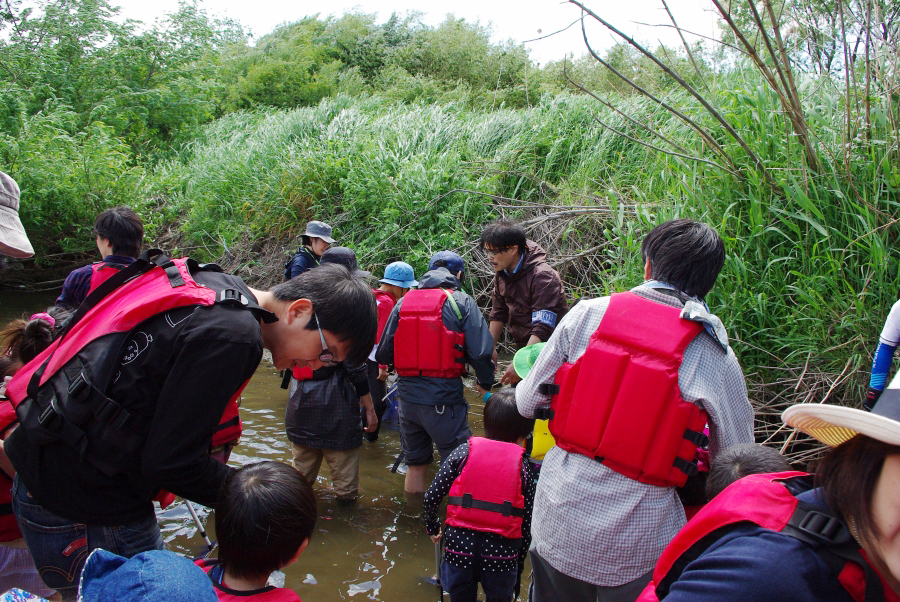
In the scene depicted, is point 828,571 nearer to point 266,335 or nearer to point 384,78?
point 266,335

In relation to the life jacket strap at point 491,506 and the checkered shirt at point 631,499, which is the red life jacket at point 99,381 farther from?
the life jacket strap at point 491,506

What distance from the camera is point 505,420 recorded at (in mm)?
3113

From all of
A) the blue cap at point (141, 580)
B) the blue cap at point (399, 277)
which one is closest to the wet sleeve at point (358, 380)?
the blue cap at point (399, 277)

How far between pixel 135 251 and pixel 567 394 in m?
3.56

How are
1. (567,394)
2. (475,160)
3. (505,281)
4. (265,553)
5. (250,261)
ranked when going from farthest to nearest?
(250,261)
(475,160)
(505,281)
(567,394)
(265,553)

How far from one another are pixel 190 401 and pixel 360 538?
8.66 feet

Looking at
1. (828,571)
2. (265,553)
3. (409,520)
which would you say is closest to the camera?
(828,571)

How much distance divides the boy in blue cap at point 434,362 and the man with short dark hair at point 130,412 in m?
2.39

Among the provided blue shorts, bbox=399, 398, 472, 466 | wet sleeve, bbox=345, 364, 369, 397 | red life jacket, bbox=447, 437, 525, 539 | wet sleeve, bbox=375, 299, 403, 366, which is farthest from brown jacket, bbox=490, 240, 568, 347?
red life jacket, bbox=447, 437, 525, 539

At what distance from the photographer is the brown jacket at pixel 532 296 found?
4.85 metres

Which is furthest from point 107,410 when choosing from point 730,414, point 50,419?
point 730,414

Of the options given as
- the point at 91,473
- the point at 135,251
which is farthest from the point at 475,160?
the point at 91,473

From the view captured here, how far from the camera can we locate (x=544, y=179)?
8.59m

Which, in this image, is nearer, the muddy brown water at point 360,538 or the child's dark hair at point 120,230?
the muddy brown water at point 360,538
